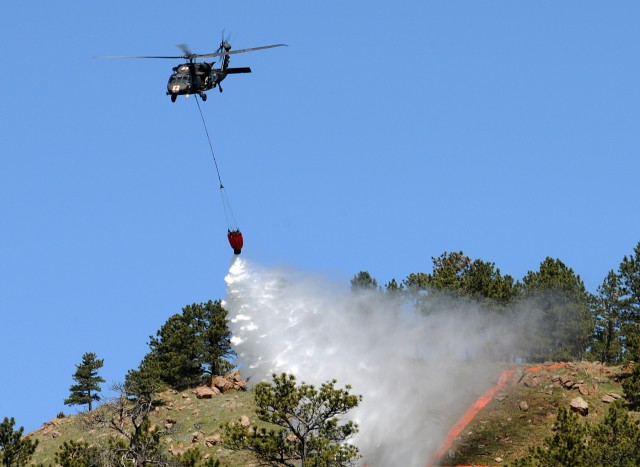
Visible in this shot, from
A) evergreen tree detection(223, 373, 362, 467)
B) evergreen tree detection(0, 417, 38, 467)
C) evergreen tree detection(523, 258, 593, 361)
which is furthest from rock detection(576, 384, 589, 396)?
evergreen tree detection(0, 417, 38, 467)

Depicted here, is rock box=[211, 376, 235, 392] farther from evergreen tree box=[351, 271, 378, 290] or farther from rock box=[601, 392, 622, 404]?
rock box=[601, 392, 622, 404]

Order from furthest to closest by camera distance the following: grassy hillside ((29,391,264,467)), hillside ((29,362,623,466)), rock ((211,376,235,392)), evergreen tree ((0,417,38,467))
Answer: rock ((211,376,235,392))
grassy hillside ((29,391,264,467))
hillside ((29,362,623,466))
evergreen tree ((0,417,38,467))

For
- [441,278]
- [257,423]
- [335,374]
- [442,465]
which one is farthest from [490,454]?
[441,278]

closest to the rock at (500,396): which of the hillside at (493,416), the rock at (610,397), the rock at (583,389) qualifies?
the hillside at (493,416)

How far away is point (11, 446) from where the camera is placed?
2781 inches

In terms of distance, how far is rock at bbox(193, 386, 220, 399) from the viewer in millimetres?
98750

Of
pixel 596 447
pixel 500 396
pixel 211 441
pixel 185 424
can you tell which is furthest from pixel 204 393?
pixel 596 447

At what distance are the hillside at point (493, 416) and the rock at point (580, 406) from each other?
1.61 ft

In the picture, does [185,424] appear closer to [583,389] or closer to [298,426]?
[583,389]

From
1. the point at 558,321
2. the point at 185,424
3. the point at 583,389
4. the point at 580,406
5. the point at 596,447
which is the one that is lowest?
the point at 596,447

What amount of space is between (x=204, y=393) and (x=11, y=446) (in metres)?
29.9

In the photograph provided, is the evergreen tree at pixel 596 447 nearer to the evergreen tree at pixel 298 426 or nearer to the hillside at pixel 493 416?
the evergreen tree at pixel 298 426

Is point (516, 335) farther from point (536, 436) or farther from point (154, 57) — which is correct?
point (154, 57)

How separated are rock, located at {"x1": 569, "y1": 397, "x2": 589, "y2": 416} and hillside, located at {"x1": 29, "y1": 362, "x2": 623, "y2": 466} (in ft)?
1.61
